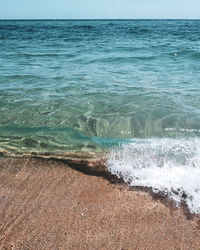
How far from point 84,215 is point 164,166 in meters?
1.36

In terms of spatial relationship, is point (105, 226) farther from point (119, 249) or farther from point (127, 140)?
point (127, 140)

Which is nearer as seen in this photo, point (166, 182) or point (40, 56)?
point (166, 182)

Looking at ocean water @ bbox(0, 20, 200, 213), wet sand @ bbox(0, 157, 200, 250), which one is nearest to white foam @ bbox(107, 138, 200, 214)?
ocean water @ bbox(0, 20, 200, 213)

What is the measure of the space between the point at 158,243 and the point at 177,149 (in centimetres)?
188

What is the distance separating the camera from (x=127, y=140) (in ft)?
13.8

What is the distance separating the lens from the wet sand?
220 centimetres

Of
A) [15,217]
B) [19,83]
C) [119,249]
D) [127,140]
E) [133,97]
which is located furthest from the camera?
[19,83]

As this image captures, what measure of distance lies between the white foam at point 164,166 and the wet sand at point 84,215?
17 centimetres

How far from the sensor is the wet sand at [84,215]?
2.20m

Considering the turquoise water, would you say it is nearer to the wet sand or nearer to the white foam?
the white foam

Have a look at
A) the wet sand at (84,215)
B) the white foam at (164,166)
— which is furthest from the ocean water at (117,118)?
the wet sand at (84,215)

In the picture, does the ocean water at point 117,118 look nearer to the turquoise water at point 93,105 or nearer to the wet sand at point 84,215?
the turquoise water at point 93,105

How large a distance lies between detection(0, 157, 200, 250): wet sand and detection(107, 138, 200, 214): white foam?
17cm

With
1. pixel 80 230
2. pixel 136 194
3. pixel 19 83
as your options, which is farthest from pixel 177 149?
pixel 19 83
